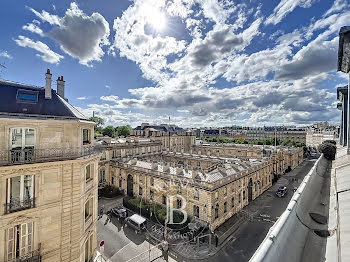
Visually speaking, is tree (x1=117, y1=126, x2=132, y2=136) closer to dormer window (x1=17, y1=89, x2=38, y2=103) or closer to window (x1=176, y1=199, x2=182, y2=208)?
window (x1=176, y1=199, x2=182, y2=208)

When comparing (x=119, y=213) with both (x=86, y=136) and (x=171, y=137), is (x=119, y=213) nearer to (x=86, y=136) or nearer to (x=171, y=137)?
(x=86, y=136)

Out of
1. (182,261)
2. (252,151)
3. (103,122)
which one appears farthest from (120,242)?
(103,122)

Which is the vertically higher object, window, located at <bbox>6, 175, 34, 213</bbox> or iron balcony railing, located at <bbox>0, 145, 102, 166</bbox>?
iron balcony railing, located at <bbox>0, 145, 102, 166</bbox>

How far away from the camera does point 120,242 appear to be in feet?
69.5

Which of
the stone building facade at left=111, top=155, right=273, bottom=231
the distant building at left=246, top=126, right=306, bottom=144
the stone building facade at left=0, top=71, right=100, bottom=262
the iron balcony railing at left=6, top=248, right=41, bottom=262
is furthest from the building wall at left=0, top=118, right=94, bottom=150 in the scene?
the distant building at left=246, top=126, right=306, bottom=144

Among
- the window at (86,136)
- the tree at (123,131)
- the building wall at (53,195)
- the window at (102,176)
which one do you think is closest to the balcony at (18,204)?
the building wall at (53,195)

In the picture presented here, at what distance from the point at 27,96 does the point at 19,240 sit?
925cm

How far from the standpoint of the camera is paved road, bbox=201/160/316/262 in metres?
19.2

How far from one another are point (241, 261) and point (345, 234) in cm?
2046

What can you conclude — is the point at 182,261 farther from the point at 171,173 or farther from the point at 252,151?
the point at 252,151

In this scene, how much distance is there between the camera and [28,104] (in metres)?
12.6

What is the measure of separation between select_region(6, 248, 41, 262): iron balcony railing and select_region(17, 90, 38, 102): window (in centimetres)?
964

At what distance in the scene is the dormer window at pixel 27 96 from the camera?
12695 millimetres

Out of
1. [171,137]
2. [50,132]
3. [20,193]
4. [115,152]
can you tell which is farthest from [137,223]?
[171,137]
